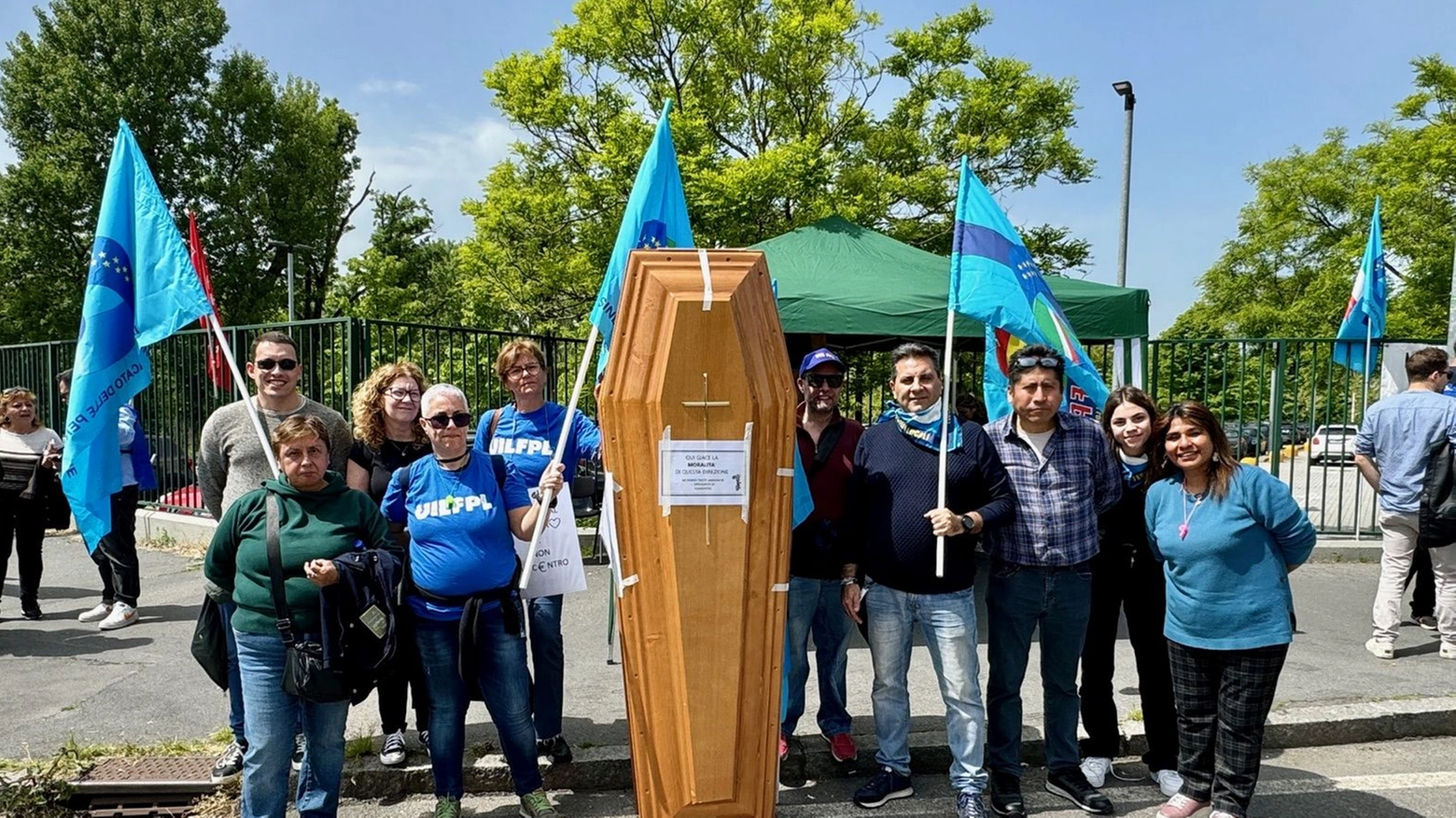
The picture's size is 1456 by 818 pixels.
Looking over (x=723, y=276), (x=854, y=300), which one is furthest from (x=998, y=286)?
(x=854, y=300)

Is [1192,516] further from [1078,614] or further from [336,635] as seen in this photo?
[336,635]

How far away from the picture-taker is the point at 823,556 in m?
3.82

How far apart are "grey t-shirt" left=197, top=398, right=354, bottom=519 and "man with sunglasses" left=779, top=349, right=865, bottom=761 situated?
6.38 ft

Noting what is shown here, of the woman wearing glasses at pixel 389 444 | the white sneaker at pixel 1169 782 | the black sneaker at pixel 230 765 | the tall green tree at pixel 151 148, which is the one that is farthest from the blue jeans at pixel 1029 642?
the tall green tree at pixel 151 148

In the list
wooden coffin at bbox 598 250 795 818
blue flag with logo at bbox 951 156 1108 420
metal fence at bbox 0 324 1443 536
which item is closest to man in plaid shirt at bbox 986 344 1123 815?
blue flag with logo at bbox 951 156 1108 420

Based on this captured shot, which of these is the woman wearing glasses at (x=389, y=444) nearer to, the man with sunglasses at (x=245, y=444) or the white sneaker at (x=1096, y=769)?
the man with sunglasses at (x=245, y=444)

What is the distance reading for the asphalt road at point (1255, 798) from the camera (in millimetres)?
3594

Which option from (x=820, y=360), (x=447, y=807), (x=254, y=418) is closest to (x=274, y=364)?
(x=254, y=418)

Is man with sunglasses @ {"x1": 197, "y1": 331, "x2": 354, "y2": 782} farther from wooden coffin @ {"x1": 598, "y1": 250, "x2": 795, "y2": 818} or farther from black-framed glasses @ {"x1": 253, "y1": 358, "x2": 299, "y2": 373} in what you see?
wooden coffin @ {"x1": 598, "y1": 250, "x2": 795, "y2": 818}

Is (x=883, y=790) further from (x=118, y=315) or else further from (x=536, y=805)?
(x=118, y=315)

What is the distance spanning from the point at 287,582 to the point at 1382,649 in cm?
598

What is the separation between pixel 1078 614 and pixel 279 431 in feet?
9.73

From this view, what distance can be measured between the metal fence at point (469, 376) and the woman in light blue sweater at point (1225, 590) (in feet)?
15.6

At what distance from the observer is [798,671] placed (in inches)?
157
